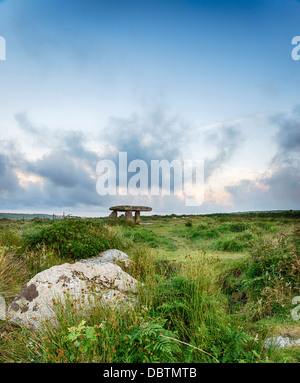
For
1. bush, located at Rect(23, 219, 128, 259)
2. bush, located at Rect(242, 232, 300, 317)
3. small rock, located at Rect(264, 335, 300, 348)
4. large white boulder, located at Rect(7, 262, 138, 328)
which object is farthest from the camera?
bush, located at Rect(23, 219, 128, 259)

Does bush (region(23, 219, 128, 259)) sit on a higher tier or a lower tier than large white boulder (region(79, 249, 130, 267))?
higher

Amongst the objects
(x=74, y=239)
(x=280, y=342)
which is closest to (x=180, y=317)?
(x=280, y=342)

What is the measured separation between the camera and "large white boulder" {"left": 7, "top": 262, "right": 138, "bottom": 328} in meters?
4.88

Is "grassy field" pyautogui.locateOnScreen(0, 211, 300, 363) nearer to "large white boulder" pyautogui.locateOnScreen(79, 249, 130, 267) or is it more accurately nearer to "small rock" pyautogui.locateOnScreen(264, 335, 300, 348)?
"small rock" pyautogui.locateOnScreen(264, 335, 300, 348)

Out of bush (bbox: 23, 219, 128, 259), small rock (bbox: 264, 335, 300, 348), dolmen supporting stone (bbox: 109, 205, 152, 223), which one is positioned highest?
dolmen supporting stone (bbox: 109, 205, 152, 223)

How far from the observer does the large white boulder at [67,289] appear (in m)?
4.88

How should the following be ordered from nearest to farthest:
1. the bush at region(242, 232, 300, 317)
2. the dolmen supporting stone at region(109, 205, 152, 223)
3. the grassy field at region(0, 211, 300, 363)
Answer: the grassy field at region(0, 211, 300, 363) < the bush at region(242, 232, 300, 317) < the dolmen supporting stone at region(109, 205, 152, 223)

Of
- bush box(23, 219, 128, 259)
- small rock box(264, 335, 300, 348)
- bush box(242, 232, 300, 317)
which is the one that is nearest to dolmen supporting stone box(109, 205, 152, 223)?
bush box(23, 219, 128, 259)

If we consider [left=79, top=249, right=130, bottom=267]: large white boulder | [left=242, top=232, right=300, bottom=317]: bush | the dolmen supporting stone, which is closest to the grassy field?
[left=242, top=232, right=300, bottom=317]: bush

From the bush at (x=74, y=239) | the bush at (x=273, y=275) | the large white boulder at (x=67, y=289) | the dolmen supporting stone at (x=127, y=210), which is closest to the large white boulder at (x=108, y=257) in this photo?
the bush at (x=74, y=239)

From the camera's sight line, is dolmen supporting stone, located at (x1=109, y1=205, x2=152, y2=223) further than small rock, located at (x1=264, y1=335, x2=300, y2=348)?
Yes

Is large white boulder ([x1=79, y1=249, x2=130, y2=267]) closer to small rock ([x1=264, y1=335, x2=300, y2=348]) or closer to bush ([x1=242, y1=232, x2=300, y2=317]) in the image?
bush ([x1=242, y1=232, x2=300, y2=317])
